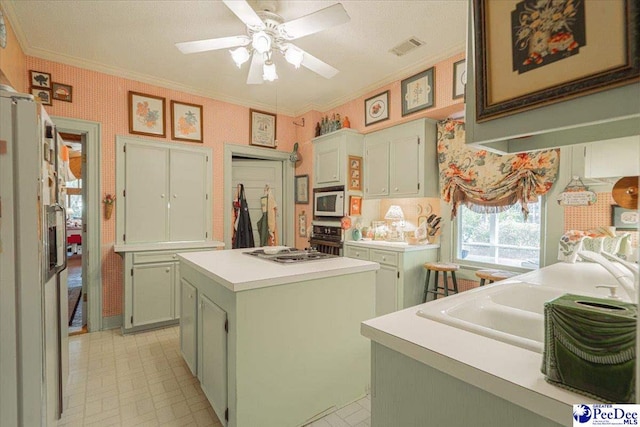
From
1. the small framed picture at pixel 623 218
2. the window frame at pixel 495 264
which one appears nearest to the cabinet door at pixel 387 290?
the window frame at pixel 495 264

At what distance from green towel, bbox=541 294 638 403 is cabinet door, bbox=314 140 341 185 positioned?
127 inches

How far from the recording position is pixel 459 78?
279cm

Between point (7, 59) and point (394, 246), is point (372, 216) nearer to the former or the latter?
point (394, 246)

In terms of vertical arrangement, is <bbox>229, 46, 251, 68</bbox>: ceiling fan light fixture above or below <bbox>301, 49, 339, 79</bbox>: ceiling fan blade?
below

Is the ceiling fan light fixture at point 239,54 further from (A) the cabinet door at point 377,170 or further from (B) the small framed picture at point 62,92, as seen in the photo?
(B) the small framed picture at point 62,92

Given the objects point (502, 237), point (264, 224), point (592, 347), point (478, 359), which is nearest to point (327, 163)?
point (264, 224)

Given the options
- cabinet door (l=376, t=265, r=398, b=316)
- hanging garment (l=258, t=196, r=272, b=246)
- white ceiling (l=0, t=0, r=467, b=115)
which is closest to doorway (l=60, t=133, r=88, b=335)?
white ceiling (l=0, t=0, r=467, b=115)

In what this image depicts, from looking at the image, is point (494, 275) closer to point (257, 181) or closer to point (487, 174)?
point (487, 174)

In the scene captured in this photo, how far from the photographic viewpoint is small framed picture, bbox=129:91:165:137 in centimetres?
337

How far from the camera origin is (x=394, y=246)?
314 cm

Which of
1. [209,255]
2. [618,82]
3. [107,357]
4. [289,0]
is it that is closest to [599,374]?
[618,82]

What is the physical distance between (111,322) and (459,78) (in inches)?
172

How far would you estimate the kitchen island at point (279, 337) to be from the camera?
1551 millimetres

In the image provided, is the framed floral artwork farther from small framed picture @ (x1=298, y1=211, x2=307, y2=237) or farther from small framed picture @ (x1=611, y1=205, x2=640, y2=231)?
small framed picture @ (x1=298, y1=211, x2=307, y2=237)
